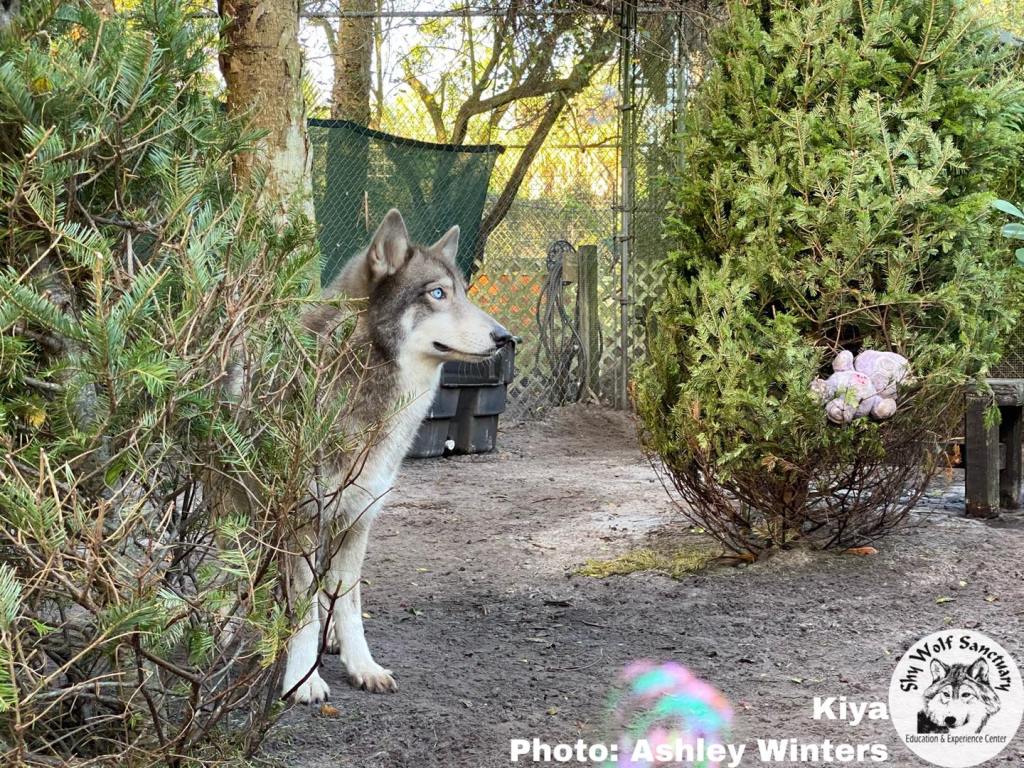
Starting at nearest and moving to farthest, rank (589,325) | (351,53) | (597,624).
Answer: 1. (597,624)
2. (351,53)
3. (589,325)

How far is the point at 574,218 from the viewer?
11703mm

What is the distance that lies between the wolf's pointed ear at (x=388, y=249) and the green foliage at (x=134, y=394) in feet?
4.87

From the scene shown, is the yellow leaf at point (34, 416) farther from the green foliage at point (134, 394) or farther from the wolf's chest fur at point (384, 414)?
the wolf's chest fur at point (384, 414)

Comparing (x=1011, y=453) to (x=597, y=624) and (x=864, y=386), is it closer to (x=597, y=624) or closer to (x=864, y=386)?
(x=864, y=386)

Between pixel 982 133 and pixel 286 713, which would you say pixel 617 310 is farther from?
pixel 286 713

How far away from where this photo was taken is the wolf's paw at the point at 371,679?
362 cm

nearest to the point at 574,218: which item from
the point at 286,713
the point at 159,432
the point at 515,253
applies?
the point at 515,253

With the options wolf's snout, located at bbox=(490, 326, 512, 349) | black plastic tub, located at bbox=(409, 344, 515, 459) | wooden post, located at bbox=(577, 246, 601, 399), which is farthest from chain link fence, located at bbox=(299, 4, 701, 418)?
wolf's snout, located at bbox=(490, 326, 512, 349)

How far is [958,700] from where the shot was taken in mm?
3336

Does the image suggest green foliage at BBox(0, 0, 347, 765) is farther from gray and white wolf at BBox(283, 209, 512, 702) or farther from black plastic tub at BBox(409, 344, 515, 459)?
black plastic tub at BBox(409, 344, 515, 459)

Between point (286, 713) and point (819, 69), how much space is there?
3.54 meters

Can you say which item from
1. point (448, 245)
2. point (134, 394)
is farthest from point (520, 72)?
point (134, 394)

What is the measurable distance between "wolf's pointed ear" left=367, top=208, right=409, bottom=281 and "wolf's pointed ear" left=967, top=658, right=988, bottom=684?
2.60 meters

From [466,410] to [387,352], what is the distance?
5.55 meters
